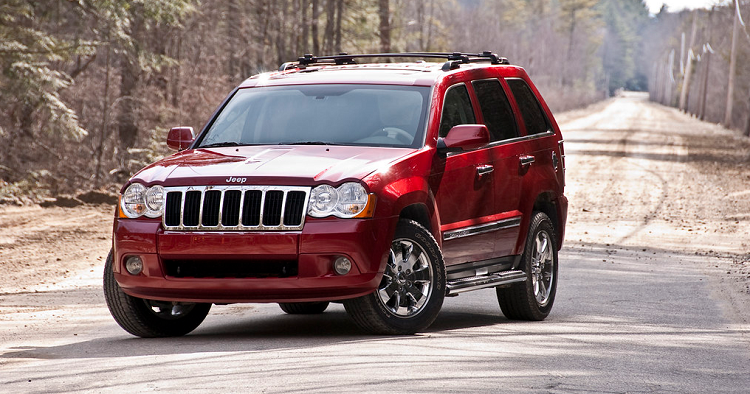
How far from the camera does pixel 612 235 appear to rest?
17.3m

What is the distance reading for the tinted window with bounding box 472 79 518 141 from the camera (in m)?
8.86

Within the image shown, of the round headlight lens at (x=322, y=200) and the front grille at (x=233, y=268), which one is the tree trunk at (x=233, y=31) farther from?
the round headlight lens at (x=322, y=200)

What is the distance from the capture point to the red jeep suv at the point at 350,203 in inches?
277

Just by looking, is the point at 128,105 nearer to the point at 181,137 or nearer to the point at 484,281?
the point at 181,137

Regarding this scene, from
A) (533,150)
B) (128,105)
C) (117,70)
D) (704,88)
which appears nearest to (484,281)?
(533,150)

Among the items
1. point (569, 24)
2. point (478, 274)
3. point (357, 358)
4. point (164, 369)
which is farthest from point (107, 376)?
point (569, 24)

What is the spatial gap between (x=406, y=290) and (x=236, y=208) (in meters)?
1.28

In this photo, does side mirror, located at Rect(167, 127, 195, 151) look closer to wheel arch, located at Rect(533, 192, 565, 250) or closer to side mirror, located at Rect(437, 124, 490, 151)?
side mirror, located at Rect(437, 124, 490, 151)

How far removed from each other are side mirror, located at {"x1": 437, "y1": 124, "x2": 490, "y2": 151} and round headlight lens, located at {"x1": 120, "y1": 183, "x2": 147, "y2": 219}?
2084 millimetres

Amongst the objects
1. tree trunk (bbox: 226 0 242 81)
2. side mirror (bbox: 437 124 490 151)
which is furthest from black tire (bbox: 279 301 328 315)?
tree trunk (bbox: 226 0 242 81)

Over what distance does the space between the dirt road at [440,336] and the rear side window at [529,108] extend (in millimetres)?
1610

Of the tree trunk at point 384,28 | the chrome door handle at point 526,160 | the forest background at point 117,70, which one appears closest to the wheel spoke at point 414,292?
the chrome door handle at point 526,160

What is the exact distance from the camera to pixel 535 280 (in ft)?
30.2

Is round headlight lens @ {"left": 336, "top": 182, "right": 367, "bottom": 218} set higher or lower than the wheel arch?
higher
